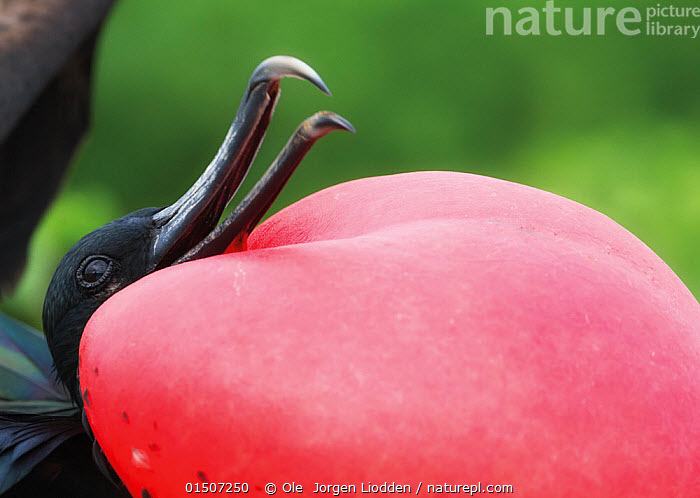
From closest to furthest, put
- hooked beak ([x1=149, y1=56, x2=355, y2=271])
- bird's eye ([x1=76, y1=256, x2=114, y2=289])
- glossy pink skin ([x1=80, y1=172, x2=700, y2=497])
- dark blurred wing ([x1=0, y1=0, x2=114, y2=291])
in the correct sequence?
1. glossy pink skin ([x1=80, y1=172, x2=700, y2=497])
2. hooked beak ([x1=149, y1=56, x2=355, y2=271])
3. bird's eye ([x1=76, y1=256, x2=114, y2=289])
4. dark blurred wing ([x1=0, y1=0, x2=114, y2=291])

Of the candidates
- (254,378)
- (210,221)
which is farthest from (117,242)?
(254,378)

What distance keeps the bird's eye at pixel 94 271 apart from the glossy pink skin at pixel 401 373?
0.51ft

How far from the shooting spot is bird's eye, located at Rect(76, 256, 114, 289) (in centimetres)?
53

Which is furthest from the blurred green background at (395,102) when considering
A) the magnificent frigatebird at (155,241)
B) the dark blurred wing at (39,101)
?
the magnificent frigatebird at (155,241)

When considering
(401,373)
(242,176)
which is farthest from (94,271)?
(401,373)

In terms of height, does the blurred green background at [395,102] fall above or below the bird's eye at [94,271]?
below

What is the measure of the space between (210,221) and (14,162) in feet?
2.67

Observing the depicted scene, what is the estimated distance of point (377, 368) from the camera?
0.32m

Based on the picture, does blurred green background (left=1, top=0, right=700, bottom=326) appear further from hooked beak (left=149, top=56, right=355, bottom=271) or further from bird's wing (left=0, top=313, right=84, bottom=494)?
hooked beak (left=149, top=56, right=355, bottom=271)

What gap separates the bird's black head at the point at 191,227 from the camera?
430 mm

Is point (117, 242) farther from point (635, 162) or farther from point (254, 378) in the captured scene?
point (635, 162)

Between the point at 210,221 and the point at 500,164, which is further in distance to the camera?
the point at 500,164

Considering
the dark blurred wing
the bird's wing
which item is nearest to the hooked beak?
the bird's wing

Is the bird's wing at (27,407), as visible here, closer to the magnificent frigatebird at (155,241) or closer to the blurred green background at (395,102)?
the magnificent frigatebird at (155,241)
